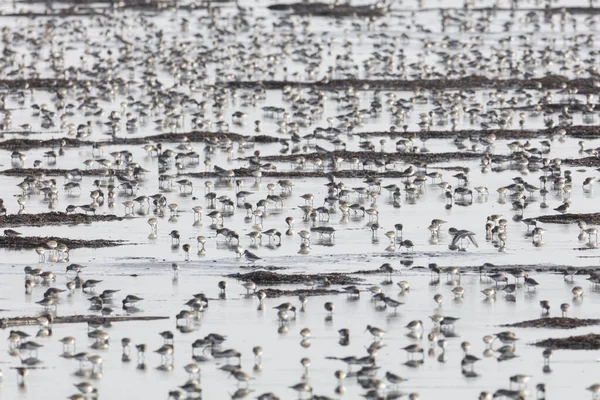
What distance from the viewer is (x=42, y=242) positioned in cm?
3281

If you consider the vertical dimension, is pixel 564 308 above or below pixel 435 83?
below

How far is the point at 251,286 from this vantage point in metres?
28.4

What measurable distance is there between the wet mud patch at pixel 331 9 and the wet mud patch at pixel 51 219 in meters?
52.7

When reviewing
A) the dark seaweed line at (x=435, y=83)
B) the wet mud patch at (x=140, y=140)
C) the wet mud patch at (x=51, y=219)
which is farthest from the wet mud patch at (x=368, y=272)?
the dark seaweed line at (x=435, y=83)

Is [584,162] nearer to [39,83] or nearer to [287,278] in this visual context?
[287,278]

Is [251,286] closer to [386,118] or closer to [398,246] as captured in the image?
[398,246]

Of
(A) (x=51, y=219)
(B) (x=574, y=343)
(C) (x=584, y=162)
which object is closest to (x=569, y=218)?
(C) (x=584, y=162)

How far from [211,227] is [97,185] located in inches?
231

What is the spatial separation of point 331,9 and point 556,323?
66.0 metres

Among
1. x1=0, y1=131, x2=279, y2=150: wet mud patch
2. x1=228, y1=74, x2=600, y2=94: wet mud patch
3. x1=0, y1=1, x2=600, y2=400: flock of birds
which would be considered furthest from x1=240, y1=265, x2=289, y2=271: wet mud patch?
x1=228, y1=74, x2=600, y2=94: wet mud patch

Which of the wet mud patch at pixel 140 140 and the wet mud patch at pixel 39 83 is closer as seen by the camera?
the wet mud patch at pixel 140 140

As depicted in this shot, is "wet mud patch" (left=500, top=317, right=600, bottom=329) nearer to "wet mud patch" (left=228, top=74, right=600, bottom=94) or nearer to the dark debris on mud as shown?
"wet mud patch" (left=228, top=74, right=600, bottom=94)

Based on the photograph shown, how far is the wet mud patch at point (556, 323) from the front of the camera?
25.7m

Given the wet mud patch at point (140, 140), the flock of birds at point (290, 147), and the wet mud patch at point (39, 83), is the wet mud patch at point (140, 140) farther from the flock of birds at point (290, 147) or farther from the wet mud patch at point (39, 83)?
the wet mud patch at point (39, 83)
